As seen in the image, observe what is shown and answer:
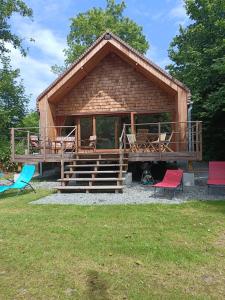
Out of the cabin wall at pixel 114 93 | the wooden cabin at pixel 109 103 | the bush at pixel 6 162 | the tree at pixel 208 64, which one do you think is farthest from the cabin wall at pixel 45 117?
the tree at pixel 208 64

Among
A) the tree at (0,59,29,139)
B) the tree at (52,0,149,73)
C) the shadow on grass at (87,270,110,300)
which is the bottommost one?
the shadow on grass at (87,270,110,300)

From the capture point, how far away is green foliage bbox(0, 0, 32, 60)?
2330 cm

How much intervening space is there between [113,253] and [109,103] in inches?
449

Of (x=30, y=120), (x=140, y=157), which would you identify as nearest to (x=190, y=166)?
(x=140, y=157)

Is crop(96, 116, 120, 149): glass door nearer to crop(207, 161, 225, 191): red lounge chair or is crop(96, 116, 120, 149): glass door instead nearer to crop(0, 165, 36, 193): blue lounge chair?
crop(0, 165, 36, 193): blue lounge chair

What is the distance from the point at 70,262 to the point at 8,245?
1.32 metres

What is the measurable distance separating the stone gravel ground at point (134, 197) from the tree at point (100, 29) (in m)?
29.8

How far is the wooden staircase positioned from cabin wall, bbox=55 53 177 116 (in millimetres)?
3423

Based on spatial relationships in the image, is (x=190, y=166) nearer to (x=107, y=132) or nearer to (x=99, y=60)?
(x=107, y=132)

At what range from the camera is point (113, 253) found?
513cm

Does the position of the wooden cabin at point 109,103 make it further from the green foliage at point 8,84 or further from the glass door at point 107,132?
the green foliage at point 8,84

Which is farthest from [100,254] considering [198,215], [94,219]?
[198,215]

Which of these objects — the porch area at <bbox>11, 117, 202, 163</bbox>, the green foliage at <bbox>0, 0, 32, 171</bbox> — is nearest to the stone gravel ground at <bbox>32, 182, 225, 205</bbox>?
the porch area at <bbox>11, 117, 202, 163</bbox>

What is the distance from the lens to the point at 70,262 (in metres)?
4.80
